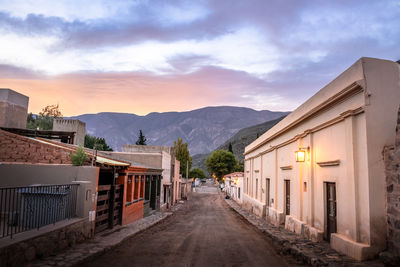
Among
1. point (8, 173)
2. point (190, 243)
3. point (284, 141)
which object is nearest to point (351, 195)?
point (190, 243)

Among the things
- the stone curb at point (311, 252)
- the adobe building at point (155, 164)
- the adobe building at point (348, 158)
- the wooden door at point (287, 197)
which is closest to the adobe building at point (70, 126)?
the adobe building at point (155, 164)

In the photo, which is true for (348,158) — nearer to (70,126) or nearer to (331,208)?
(331,208)

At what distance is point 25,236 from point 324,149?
9193mm

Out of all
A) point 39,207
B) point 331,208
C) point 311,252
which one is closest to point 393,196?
point 311,252

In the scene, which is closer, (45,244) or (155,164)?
(45,244)

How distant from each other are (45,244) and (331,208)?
8.52m

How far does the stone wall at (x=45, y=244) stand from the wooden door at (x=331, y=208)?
788cm

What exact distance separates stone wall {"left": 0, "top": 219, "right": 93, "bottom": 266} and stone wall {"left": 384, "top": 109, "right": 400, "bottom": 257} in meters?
8.12

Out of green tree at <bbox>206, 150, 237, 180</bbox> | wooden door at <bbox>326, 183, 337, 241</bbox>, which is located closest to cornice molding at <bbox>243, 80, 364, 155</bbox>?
wooden door at <bbox>326, 183, 337, 241</bbox>

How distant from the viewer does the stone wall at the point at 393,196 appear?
7.26 metres

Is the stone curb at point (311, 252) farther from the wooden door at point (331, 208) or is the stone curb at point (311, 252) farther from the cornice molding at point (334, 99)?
the cornice molding at point (334, 99)

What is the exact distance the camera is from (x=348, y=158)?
888 cm

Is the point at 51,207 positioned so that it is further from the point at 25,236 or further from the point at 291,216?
the point at 291,216

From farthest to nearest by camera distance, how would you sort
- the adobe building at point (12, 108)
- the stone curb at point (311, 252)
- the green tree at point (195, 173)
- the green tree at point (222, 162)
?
the green tree at point (195, 173), the green tree at point (222, 162), the adobe building at point (12, 108), the stone curb at point (311, 252)
